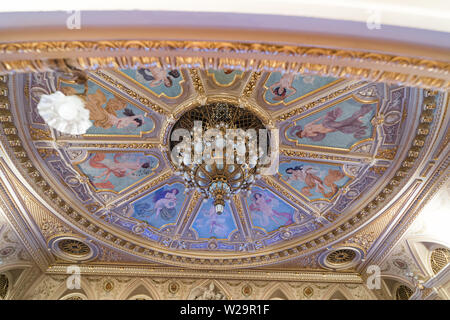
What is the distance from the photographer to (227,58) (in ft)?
9.80

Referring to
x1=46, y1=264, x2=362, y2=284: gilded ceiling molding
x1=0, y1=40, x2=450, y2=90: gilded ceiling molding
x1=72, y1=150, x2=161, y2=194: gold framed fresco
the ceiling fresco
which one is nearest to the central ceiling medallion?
the ceiling fresco

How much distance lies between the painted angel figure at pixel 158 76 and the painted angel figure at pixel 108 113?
894mm

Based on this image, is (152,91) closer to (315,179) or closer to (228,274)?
(315,179)

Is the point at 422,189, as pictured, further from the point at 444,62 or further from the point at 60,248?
the point at 60,248

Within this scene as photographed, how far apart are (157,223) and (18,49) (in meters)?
7.54

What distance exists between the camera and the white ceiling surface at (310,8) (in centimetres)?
264

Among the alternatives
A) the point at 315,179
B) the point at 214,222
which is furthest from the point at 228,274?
the point at 315,179

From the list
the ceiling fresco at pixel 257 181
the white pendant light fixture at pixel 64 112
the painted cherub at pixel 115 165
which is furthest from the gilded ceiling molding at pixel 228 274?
the white pendant light fixture at pixel 64 112

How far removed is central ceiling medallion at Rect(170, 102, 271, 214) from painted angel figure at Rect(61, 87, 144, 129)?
109cm

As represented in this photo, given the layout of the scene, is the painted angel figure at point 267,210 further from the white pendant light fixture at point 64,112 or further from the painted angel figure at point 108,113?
the white pendant light fixture at point 64,112

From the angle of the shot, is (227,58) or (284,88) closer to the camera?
(227,58)

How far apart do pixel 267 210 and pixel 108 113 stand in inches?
219

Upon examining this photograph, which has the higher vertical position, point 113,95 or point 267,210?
point 113,95

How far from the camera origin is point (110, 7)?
2.67m
